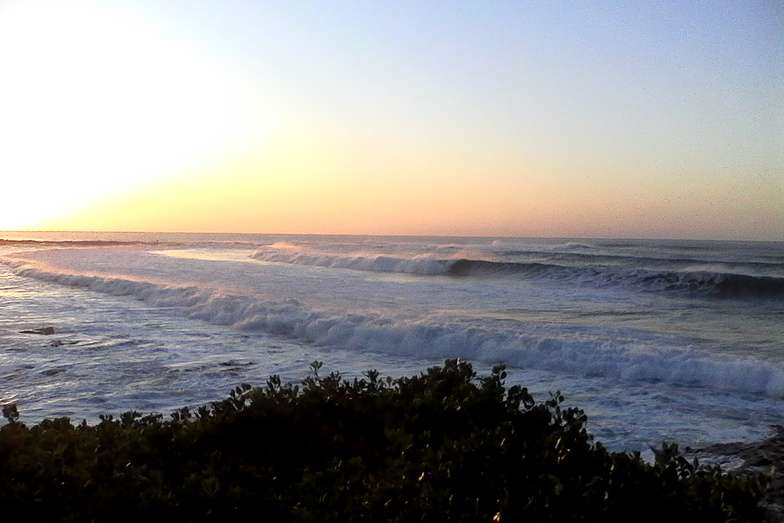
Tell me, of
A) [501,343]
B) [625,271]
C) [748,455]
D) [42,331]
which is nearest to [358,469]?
[748,455]

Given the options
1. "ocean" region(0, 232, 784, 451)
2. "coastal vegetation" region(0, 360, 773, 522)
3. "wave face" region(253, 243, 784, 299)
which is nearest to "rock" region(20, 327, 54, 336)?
"ocean" region(0, 232, 784, 451)

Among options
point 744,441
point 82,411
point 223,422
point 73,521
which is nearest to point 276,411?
point 223,422

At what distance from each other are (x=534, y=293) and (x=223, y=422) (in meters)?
17.2

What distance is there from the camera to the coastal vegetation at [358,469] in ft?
9.07

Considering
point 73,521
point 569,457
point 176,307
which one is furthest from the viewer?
point 176,307

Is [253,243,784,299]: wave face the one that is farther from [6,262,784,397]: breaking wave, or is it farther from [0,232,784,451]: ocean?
[6,262,784,397]: breaking wave

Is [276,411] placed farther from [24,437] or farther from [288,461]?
[24,437]

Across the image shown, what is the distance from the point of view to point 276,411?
13.3 feet

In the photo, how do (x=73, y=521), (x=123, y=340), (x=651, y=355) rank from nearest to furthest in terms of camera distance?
(x=73, y=521) → (x=651, y=355) → (x=123, y=340)

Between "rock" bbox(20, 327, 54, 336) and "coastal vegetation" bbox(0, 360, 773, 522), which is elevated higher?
"coastal vegetation" bbox(0, 360, 773, 522)

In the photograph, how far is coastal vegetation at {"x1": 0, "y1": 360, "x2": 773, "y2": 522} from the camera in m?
2.76

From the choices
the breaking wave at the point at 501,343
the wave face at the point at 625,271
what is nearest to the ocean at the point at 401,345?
the breaking wave at the point at 501,343

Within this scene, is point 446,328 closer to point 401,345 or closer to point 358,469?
point 401,345

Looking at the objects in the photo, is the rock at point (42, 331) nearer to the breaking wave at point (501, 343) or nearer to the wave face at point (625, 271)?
the breaking wave at point (501, 343)
